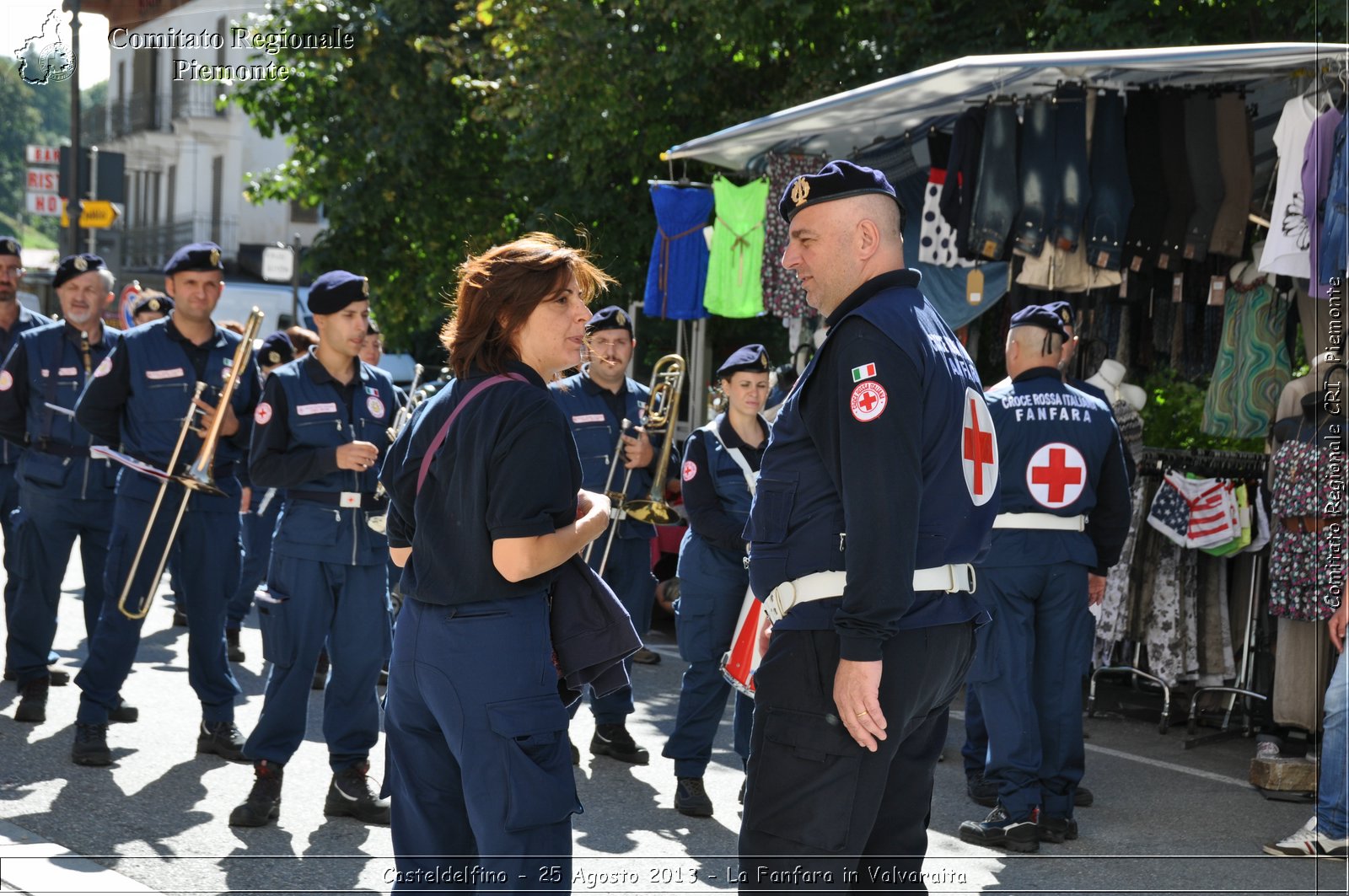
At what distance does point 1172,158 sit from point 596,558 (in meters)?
3.98

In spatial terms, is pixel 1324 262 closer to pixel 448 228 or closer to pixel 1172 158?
pixel 1172 158

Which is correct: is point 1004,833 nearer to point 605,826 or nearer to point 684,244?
point 605,826

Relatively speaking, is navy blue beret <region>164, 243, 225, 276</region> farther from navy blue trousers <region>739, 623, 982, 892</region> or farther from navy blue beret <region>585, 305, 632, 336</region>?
navy blue trousers <region>739, 623, 982, 892</region>

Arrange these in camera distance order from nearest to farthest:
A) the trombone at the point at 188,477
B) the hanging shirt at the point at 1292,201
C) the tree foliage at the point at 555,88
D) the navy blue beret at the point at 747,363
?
the navy blue beret at the point at 747,363 < the trombone at the point at 188,477 < the hanging shirt at the point at 1292,201 < the tree foliage at the point at 555,88

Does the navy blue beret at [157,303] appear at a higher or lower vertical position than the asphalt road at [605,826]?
higher

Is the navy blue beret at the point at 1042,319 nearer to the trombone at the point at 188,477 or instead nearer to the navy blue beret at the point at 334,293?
the navy blue beret at the point at 334,293

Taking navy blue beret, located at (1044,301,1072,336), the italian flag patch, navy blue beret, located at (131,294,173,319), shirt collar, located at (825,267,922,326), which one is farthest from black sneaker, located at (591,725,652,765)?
the italian flag patch

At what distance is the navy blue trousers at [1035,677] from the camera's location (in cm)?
614

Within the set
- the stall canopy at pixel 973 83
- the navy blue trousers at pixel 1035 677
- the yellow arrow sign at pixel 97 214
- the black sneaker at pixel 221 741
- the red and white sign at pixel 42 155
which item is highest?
the red and white sign at pixel 42 155

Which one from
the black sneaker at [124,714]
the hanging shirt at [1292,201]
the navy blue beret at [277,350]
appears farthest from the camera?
the navy blue beret at [277,350]

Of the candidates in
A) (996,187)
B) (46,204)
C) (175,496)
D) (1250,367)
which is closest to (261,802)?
(175,496)

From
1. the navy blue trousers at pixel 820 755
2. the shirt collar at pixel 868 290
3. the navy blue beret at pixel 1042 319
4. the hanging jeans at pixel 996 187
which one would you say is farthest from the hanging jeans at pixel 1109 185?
the navy blue trousers at pixel 820 755

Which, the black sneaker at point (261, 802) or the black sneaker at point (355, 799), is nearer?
the black sneaker at point (261, 802)

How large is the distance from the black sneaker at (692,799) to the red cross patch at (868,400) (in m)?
3.36
